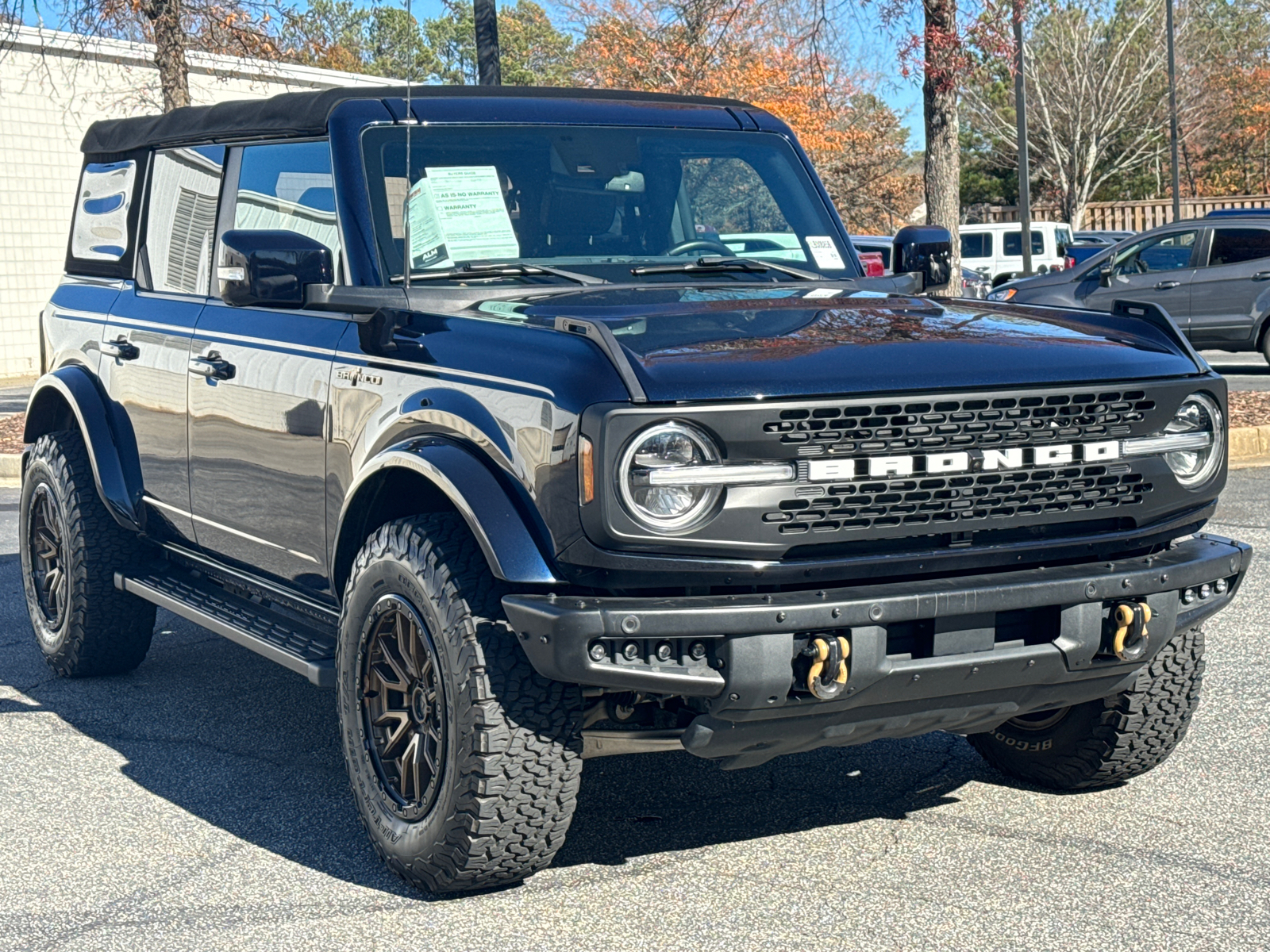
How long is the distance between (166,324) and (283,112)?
0.90m

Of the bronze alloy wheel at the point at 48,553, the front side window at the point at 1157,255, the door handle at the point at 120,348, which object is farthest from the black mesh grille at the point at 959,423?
the front side window at the point at 1157,255

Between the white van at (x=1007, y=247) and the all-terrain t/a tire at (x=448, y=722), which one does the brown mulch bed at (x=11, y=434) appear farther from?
the white van at (x=1007, y=247)

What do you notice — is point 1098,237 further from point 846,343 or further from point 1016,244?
point 846,343

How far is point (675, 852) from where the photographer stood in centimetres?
421

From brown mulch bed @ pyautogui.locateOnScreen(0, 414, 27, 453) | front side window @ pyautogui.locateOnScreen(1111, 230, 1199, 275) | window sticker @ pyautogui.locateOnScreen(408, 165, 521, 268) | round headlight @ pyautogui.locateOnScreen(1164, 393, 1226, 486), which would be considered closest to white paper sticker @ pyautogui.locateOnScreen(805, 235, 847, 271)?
window sticker @ pyautogui.locateOnScreen(408, 165, 521, 268)

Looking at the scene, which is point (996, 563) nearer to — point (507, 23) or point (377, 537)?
point (377, 537)

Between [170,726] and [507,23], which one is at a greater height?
[507,23]

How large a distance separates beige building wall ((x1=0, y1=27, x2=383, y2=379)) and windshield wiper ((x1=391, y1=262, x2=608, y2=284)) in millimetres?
18512

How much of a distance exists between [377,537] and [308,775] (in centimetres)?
128

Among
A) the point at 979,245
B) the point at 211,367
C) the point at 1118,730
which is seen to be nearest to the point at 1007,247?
the point at 979,245

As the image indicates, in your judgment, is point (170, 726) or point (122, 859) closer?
point (122, 859)

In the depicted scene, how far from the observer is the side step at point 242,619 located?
14.7 feet

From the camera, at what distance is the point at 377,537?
159 inches

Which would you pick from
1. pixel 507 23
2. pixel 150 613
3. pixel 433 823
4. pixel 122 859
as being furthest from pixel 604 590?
pixel 507 23
